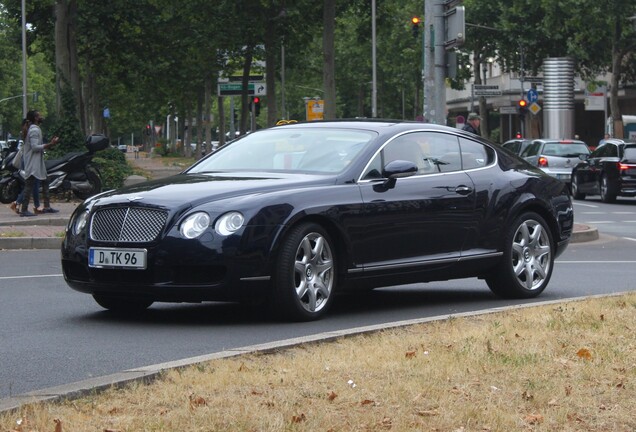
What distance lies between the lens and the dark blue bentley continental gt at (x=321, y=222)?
9375 mm

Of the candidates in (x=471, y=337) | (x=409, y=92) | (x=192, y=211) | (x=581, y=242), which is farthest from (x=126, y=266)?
(x=409, y=92)

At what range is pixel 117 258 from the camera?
9.52 m

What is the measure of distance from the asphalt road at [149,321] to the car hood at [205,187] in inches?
34.0

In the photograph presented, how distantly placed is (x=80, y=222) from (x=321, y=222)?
1691mm

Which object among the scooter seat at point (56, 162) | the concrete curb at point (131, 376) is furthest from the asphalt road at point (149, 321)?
the scooter seat at point (56, 162)

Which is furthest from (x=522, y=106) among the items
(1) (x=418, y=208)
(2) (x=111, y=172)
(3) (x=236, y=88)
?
(1) (x=418, y=208)

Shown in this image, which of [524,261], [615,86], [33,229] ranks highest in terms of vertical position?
[615,86]

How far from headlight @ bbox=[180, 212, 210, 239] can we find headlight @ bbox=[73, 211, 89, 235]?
2.93ft

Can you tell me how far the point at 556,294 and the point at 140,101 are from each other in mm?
72265

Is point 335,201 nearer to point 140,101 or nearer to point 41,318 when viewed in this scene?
point 41,318

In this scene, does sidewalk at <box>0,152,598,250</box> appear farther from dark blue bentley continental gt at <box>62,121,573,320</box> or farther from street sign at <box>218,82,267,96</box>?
street sign at <box>218,82,267,96</box>

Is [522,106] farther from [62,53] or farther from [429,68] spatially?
[429,68]

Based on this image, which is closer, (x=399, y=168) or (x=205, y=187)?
(x=205, y=187)

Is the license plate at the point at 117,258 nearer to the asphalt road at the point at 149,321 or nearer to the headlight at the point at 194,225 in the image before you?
the headlight at the point at 194,225
